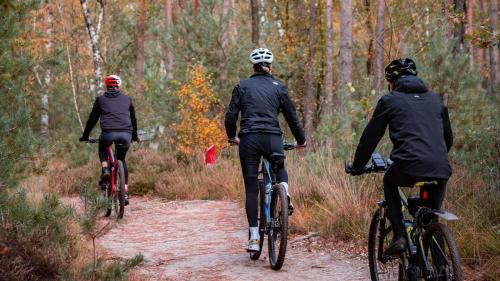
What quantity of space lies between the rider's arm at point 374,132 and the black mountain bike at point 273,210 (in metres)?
1.55

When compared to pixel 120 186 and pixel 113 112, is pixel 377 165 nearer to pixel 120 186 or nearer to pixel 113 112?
pixel 120 186

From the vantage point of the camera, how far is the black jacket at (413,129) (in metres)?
4.14

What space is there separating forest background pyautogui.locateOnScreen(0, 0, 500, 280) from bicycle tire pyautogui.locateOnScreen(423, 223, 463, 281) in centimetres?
131

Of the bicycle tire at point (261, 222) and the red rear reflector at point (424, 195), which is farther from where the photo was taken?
the bicycle tire at point (261, 222)

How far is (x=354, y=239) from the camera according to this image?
6.96m

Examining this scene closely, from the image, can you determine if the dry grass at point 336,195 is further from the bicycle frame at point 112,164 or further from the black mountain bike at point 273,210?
the bicycle frame at point 112,164

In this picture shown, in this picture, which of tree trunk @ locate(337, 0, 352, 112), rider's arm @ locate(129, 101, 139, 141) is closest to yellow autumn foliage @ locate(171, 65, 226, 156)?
tree trunk @ locate(337, 0, 352, 112)

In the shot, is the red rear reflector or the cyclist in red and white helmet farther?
the cyclist in red and white helmet

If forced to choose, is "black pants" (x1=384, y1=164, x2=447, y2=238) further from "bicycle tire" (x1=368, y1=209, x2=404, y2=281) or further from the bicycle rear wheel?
the bicycle rear wheel

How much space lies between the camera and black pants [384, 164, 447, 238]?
4.23m

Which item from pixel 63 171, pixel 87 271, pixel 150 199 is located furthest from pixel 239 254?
pixel 63 171

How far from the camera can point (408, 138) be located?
4.20m

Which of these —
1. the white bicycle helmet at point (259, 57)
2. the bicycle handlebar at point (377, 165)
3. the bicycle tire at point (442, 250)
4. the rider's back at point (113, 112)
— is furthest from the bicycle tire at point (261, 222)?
the rider's back at point (113, 112)

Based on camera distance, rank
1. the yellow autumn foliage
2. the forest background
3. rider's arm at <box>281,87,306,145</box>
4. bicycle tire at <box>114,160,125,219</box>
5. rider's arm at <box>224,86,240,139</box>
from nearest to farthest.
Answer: the forest background
rider's arm at <box>224,86,240,139</box>
rider's arm at <box>281,87,306,145</box>
bicycle tire at <box>114,160,125,219</box>
the yellow autumn foliage
